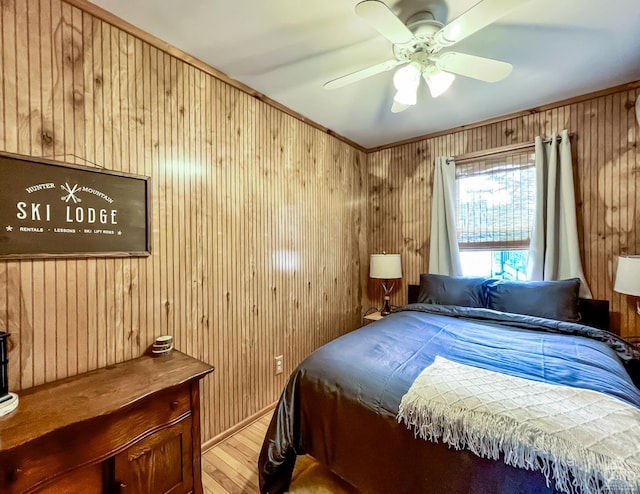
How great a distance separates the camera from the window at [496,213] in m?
2.65

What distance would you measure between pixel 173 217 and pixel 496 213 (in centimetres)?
274

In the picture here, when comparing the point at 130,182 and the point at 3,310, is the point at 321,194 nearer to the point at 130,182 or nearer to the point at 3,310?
the point at 130,182

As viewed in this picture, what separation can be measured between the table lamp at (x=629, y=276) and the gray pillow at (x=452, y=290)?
32.7 inches

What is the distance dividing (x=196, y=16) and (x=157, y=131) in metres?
0.62

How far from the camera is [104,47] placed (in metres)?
1.47

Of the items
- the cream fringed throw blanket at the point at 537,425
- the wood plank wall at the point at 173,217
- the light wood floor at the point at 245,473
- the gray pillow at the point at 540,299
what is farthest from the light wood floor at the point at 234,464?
the gray pillow at the point at 540,299

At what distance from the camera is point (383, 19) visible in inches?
48.1

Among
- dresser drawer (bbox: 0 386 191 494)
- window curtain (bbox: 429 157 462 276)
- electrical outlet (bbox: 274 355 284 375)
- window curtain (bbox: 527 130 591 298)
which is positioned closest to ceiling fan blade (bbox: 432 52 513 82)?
window curtain (bbox: 527 130 591 298)

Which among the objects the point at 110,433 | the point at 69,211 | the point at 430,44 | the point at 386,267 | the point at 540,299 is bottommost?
the point at 110,433

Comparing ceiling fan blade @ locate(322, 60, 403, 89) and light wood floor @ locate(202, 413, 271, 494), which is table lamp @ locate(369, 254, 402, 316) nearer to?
light wood floor @ locate(202, 413, 271, 494)

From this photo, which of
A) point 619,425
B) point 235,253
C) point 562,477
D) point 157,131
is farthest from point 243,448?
point 157,131

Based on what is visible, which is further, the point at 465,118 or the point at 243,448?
the point at 465,118

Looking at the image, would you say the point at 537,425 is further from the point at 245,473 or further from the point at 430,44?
the point at 430,44

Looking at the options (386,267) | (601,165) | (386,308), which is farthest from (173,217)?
(601,165)
